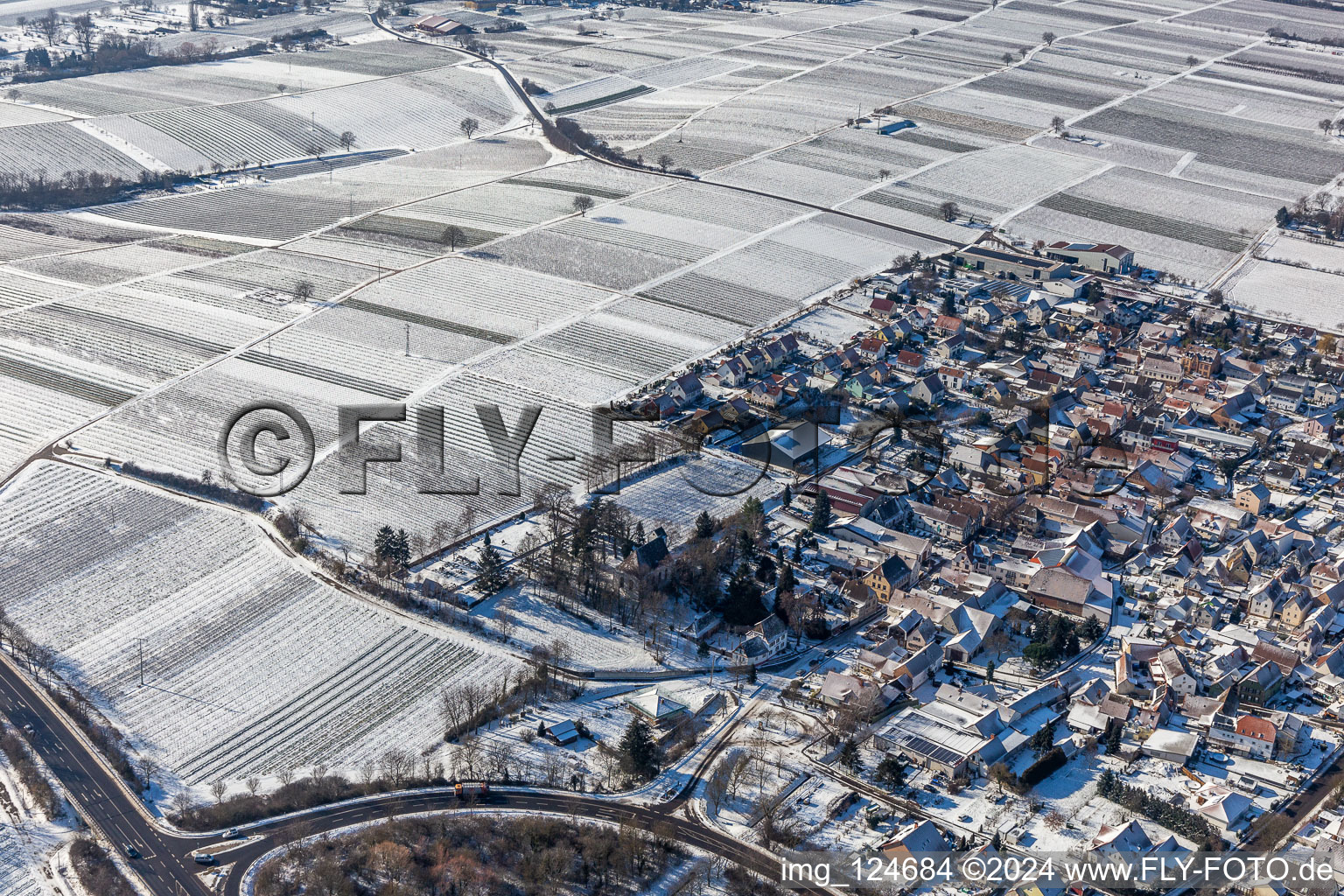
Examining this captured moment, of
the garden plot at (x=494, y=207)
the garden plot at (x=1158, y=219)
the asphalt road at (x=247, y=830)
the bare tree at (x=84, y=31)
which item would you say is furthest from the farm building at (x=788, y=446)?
the bare tree at (x=84, y=31)

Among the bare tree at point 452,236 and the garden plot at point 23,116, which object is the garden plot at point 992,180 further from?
the garden plot at point 23,116

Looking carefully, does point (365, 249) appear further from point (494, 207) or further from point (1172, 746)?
point (1172, 746)

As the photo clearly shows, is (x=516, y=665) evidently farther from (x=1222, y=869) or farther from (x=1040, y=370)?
(x=1040, y=370)

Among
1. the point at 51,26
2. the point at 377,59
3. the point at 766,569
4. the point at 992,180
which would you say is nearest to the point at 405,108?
the point at 377,59

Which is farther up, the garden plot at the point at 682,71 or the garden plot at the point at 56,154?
the garden plot at the point at 682,71

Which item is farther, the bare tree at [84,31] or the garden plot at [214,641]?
the bare tree at [84,31]

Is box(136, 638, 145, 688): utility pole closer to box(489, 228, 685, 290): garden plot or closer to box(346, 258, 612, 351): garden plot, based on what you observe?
box(346, 258, 612, 351): garden plot
